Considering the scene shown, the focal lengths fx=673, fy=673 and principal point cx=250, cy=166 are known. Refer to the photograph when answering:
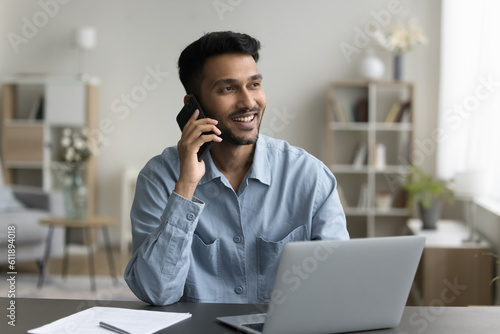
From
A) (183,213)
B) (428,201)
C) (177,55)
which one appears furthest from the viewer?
(177,55)

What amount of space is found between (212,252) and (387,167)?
408 cm

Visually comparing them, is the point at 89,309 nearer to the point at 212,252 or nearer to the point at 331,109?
the point at 212,252

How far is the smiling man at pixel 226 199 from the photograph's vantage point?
147cm

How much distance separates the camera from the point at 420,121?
561cm

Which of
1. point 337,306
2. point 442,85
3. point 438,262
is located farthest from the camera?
point 442,85

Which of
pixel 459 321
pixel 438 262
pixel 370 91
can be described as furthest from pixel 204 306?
pixel 370 91

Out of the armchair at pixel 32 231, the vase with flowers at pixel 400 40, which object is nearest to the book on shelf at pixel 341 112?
the vase with flowers at pixel 400 40

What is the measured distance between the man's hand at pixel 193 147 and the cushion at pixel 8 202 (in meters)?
3.70

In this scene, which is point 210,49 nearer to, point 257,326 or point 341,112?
point 257,326

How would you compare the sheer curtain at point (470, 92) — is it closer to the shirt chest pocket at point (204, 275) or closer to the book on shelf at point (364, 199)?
the book on shelf at point (364, 199)

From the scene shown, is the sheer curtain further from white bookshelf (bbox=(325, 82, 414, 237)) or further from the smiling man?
the smiling man

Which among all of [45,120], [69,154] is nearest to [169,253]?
[69,154]

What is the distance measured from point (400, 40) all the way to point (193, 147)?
13.5ft

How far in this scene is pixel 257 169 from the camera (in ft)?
5.44
